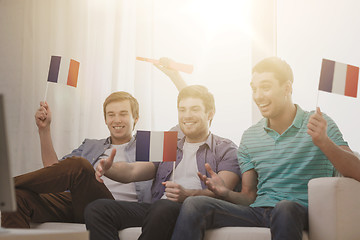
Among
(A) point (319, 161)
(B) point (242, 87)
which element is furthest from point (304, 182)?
(B) point (242, 87)

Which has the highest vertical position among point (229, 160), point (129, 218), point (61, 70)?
point (61, 70)

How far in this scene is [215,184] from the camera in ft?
6.38

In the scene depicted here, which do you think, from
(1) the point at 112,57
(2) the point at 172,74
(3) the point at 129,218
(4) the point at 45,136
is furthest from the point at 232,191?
(1) the point at 112,57

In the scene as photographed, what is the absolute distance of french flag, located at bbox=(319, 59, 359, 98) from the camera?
188cm

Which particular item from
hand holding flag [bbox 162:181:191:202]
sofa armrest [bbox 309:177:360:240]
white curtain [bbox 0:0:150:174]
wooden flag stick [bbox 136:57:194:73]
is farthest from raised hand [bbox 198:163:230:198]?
white curtain [bbox 0:0:150:174]

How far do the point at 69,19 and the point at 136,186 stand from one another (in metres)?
1.65

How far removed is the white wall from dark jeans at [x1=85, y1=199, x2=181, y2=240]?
47.9 inches

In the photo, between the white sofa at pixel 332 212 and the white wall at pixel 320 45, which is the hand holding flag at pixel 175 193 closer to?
the white sofa at pixel 332 212

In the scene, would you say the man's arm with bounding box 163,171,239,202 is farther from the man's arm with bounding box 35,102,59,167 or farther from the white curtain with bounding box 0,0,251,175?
the man's arm with bounding box 35,102,59,167

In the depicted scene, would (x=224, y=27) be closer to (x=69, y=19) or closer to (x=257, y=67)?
(x=257, y=67)

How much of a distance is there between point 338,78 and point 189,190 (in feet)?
2.67

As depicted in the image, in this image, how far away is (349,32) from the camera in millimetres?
2557

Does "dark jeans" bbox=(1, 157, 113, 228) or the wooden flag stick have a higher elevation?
the wooden flag stick

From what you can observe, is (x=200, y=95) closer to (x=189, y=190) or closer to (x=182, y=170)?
(x=182, y=170)
